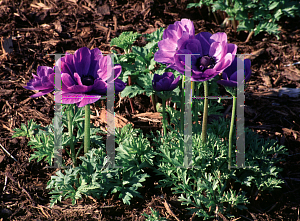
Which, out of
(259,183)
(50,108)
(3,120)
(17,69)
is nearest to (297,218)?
(259,183)

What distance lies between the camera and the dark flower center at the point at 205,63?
2084mm

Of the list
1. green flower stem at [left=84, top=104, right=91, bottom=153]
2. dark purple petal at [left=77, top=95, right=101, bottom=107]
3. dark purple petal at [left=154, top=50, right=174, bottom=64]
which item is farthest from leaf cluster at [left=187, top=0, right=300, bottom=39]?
dark purple petal at [left=77, top=95, right=101, bottom=107]

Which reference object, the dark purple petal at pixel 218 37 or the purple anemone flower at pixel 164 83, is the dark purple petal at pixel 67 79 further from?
the dark purple petal at pixel 218 37

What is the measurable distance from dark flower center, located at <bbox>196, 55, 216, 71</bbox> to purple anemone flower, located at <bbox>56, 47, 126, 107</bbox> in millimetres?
528

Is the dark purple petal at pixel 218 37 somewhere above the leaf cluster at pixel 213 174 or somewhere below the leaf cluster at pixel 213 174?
above

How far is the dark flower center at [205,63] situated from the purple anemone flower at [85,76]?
0.53 metres

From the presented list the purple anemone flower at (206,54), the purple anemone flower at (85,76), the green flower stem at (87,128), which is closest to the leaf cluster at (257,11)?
the purple anemone flower at (206,54)

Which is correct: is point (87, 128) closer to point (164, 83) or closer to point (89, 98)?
point (89, 98)

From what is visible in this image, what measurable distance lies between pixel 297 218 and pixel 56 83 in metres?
2.05

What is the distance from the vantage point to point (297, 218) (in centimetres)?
245

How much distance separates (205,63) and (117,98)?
1693 mm

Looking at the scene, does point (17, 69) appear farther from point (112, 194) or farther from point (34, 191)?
point (112, 194)

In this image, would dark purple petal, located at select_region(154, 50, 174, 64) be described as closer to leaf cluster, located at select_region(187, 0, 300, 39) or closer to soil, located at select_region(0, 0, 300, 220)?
soil, located at select_region(0, 0, 300, 220)

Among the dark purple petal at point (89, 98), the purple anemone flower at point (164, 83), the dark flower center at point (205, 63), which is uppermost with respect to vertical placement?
the dark flower center at point (205, 63)
